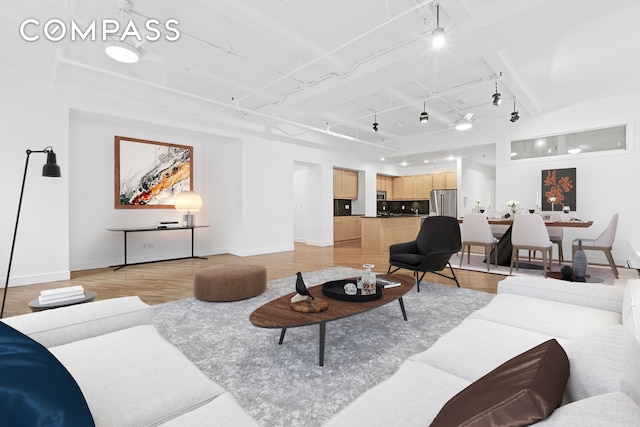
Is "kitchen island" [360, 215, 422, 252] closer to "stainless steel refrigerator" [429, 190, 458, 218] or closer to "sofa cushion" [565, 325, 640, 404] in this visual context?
"stainless steel refrigerator" [429, 190, 458, 218]

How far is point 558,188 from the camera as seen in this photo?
640 cm

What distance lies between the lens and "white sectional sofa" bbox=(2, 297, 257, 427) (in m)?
1.01

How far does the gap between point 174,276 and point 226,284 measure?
1918 millimetres

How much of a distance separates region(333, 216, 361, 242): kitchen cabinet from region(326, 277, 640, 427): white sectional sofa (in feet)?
23.2

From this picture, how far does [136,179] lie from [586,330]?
22.7 ft

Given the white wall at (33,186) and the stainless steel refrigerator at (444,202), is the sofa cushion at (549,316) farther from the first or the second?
the stainless steel refrigerator at (444,202)

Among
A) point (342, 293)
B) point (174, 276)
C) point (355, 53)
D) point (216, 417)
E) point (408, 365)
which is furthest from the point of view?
point (174, 276)

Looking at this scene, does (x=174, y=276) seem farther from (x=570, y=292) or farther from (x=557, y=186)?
(x=557, y=186)

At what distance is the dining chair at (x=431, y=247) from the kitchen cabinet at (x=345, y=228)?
491 centimetres

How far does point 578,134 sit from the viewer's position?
6227mm

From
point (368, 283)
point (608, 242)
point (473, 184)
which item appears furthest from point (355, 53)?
point (473, 184)

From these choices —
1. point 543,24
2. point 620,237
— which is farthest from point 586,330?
point 620,237

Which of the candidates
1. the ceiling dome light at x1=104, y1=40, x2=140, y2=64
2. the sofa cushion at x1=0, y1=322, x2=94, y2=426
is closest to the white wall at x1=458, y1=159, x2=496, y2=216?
the ceiling dome light at x1=104, y1=40, x2=140, y2=64

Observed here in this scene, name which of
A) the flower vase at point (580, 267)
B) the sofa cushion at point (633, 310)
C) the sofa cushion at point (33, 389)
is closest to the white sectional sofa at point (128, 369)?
the sofa cushion at point (33, 389)
